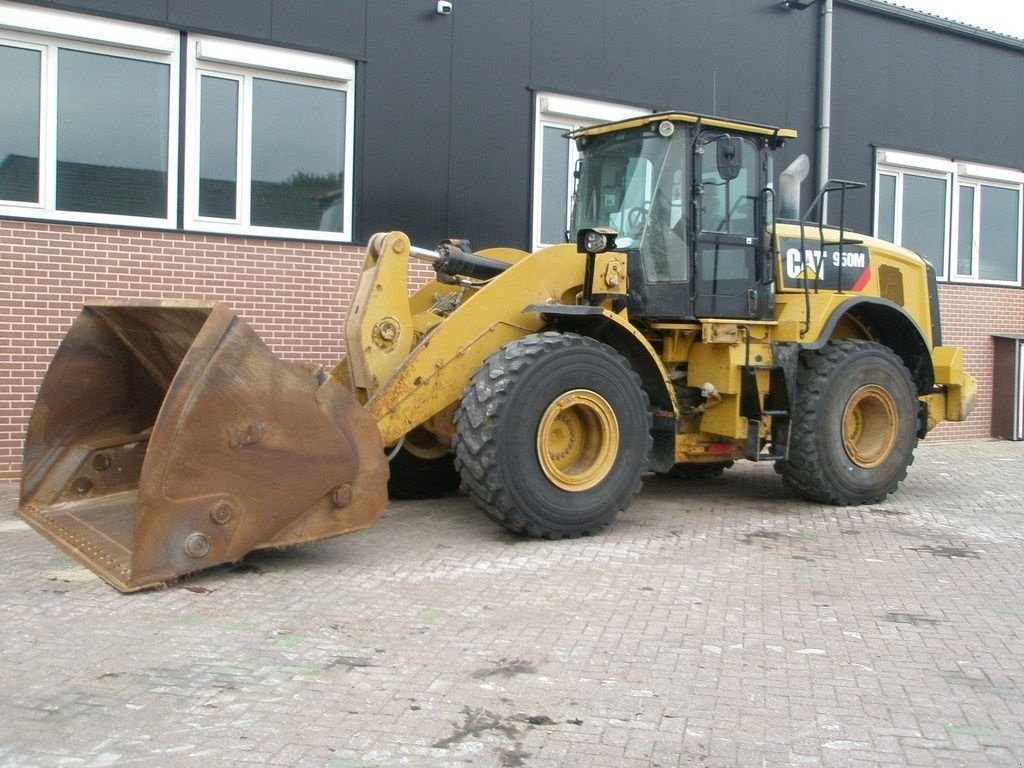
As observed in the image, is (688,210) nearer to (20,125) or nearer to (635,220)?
(635,220)

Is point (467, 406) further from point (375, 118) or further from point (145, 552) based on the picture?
point (375, 118)

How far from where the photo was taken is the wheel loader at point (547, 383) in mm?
5574

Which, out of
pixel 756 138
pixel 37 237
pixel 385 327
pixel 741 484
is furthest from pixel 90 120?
pixel 741 484

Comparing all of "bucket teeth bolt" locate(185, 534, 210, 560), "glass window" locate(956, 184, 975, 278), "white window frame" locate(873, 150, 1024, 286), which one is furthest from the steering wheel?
"glass window" locate(956, 184, 975, 278)

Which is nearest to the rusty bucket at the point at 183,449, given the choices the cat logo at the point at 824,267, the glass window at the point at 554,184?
the cat logo at the point at 824,267

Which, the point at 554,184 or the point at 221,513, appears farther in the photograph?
the point at 554,184

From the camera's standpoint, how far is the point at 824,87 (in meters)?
13.5

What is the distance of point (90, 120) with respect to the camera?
29.9 ft

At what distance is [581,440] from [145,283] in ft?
14.3

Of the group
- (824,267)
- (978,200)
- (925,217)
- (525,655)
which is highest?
(978,200)

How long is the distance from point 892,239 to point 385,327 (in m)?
9.77

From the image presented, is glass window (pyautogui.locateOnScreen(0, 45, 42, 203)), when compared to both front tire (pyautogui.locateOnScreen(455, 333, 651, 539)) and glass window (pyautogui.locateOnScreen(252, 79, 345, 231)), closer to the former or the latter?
glass window (pyautogui.locateOnScreen(252, 79, 345, 231))

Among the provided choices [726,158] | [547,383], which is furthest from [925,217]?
[547,383]

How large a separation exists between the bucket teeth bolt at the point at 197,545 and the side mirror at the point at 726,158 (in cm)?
466
